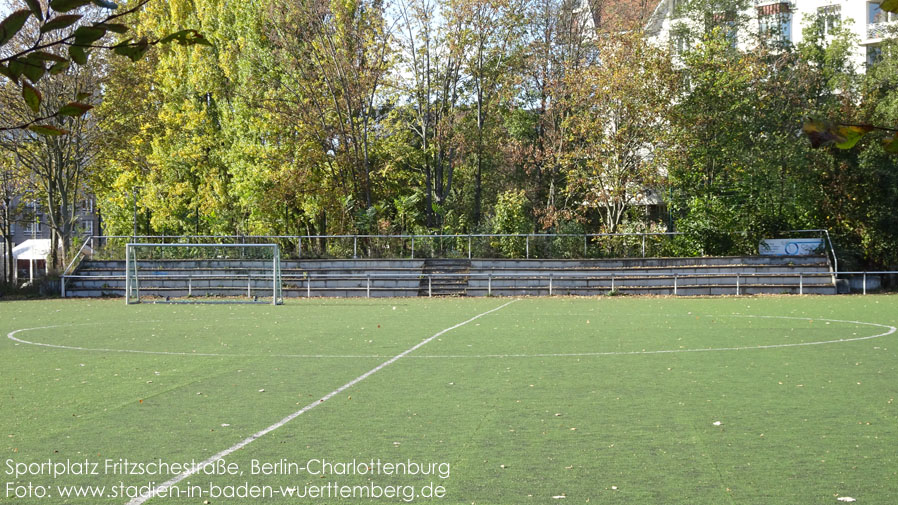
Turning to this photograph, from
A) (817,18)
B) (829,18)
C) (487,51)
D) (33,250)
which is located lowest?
(33,250)


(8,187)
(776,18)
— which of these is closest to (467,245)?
(776,18)

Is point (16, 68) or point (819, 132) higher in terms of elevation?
point (16, 68)

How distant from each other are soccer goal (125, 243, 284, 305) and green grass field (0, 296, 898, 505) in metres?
12.6

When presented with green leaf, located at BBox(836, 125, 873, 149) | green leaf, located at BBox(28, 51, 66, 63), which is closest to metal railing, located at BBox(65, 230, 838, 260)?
green leaf, located at BBox(28, 51, 66, 63)

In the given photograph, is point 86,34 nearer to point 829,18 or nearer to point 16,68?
point 16,68

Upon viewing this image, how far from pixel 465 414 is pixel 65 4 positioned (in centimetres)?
640

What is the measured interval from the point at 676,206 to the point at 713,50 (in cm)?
630

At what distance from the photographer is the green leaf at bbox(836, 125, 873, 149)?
5.72 ft

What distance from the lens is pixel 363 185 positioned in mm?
35344

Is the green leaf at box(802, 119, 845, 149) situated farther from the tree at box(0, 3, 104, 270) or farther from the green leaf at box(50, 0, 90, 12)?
the tree at box(0, 3, 104, 270)

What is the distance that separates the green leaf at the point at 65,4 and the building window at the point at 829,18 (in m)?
44.0

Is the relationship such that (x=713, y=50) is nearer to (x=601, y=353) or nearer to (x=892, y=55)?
(x=892, y=55)

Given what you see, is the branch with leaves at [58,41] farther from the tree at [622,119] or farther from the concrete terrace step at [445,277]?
the tree at [622,119]

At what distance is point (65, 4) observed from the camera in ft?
6.10
